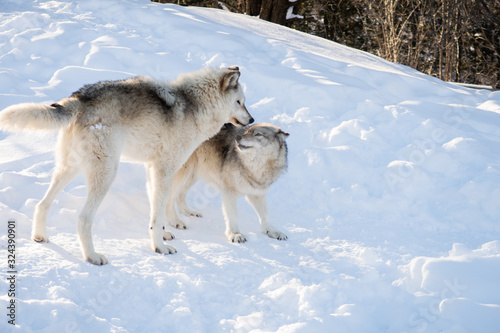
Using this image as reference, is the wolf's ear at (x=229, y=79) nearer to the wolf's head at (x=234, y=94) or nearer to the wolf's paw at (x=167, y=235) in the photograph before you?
the wolf's head at (x=234, y=94)

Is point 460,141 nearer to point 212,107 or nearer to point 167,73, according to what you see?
point 212,107

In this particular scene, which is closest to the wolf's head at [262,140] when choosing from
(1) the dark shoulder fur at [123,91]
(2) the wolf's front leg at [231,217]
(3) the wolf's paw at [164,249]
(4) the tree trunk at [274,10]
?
(2) the wolf's front leg at [231,217]

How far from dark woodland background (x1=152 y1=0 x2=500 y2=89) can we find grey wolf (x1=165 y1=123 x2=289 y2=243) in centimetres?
855

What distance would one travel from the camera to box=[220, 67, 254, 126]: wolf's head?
5152 mm

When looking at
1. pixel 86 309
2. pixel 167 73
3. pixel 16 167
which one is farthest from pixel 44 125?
pixel 167 73

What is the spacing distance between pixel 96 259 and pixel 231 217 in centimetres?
182

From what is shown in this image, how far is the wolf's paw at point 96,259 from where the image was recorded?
13.3ft

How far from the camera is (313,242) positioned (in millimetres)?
5336

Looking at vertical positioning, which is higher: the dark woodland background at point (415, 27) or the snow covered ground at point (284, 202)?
the dark woodland background at point (415, 27)

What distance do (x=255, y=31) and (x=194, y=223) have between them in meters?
5.89

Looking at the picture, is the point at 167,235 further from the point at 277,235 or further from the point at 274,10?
the point at 274,10

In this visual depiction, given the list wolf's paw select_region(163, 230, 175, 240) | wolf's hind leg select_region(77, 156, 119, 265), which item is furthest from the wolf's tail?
wolf's paw select_region(163, 230, 175, 240)

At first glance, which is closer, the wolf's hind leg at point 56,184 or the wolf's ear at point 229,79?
the wolf's hind leg at point 56,184

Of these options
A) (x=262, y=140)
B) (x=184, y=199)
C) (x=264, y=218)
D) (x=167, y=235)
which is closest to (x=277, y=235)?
(x=264, y=218)
